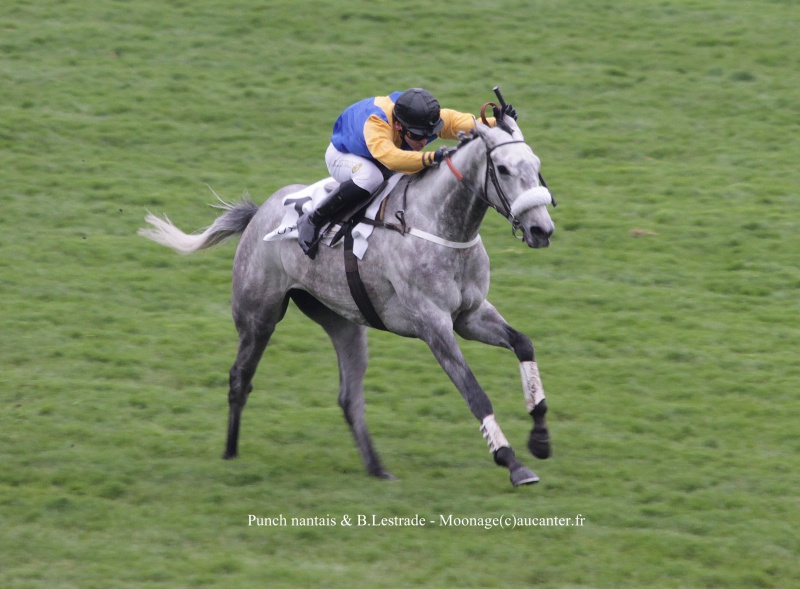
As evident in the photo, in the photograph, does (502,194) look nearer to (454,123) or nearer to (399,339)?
(454,123)

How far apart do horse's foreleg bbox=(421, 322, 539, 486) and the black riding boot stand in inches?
40.9

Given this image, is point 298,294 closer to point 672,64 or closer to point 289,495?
point 289,495

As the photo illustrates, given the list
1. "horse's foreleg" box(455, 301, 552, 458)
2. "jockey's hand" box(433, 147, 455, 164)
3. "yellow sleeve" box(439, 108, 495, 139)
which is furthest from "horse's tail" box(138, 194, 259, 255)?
"horse's foreleg" box(455, 301, 552, 458)

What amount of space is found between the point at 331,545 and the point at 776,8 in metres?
14.7

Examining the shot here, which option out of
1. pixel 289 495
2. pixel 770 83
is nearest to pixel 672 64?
pixel 770 83

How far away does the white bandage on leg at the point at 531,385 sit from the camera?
265 inches

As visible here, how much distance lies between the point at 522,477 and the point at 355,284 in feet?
5.54

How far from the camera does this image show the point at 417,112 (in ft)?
22.8

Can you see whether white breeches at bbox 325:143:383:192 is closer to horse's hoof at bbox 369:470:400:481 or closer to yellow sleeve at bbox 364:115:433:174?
yellow sleeve at bbox 364:115:433:174

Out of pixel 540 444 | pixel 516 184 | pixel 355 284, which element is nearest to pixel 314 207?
pixel 355 284

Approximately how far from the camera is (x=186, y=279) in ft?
37.2

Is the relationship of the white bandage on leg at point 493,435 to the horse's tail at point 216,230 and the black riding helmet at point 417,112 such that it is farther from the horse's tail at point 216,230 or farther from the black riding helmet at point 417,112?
the horse's tail at point 216,230

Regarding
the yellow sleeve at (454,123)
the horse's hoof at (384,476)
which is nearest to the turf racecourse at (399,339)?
the horse's hoof at (384,476)

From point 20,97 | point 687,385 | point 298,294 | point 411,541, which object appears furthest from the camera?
point 20,97
